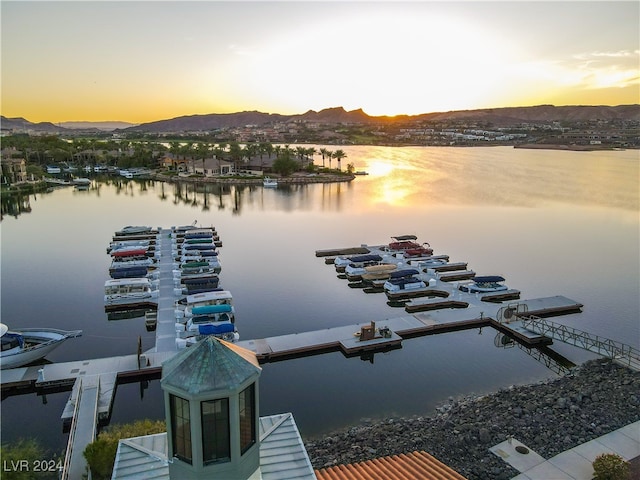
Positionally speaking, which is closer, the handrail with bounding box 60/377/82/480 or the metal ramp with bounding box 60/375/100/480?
the handrail with bounding box 60/377/82/480

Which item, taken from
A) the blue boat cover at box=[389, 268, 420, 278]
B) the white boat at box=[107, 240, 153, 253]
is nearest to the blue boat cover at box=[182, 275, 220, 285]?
the white boat at box=[107, 240, 153, 253]

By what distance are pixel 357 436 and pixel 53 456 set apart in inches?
374

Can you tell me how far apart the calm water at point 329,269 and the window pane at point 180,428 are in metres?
11.1

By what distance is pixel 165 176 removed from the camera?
86.9 meters

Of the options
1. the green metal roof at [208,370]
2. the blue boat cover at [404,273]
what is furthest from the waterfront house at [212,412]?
the blue boat cover at [404,273]

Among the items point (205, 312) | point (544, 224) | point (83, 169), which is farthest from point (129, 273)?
point (83, 169)

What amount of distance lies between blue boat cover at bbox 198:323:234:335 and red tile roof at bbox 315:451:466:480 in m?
11.1

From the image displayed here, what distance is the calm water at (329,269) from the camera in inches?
726

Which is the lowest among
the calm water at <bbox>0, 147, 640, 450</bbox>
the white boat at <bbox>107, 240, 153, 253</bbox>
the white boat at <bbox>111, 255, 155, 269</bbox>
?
the calm water at <bbox>0, 147, 640, 450</bbox>

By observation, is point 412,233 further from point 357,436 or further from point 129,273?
point 357,436

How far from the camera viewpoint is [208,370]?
5477 millimetres

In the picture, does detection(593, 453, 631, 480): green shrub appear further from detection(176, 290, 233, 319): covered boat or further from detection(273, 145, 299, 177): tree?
detection(273, 145, 299, 177): tree

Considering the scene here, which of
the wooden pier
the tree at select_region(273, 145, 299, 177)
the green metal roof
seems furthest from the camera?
the tree at select_region(273, 145, 299, 177)

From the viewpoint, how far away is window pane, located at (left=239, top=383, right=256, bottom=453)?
5781 millimetres
